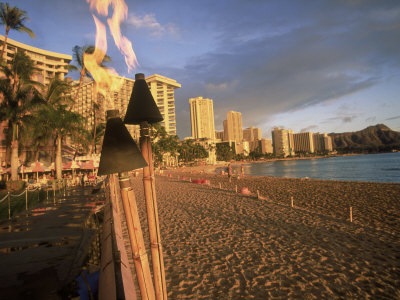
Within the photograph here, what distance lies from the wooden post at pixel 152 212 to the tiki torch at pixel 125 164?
0.17m

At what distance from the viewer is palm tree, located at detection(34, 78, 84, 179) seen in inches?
947

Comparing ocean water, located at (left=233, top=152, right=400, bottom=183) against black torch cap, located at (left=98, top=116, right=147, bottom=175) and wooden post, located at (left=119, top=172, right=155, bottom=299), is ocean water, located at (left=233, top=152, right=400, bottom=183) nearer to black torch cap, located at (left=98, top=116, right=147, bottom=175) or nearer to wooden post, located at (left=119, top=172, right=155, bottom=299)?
wooden post, located at (left=119, top=172, right=155, bottom=299)

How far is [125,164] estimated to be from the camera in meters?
1.86

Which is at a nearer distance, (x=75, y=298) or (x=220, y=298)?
(x=75, y=298)

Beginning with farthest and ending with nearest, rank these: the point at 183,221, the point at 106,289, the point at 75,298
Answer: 1. the point at 183,221
2. the point at 75,298
3. the point at 106,289

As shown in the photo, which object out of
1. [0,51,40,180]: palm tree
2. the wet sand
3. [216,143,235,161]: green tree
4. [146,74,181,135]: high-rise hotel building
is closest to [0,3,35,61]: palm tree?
[0,51,40,180]: palm tree

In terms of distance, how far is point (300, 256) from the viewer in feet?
20.3

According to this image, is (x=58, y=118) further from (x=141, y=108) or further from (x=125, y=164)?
(x=125, y=164)

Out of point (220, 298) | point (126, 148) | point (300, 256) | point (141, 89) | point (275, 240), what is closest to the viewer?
point (126, 148)

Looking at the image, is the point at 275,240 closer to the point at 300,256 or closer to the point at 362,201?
the point at 300,256

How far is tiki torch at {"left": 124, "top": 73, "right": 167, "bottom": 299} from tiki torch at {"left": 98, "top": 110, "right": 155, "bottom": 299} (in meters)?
0.17

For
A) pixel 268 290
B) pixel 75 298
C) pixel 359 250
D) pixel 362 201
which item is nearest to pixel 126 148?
pixel 75 298

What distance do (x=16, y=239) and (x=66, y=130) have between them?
2058 centimetres

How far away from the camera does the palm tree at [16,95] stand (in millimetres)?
21031
